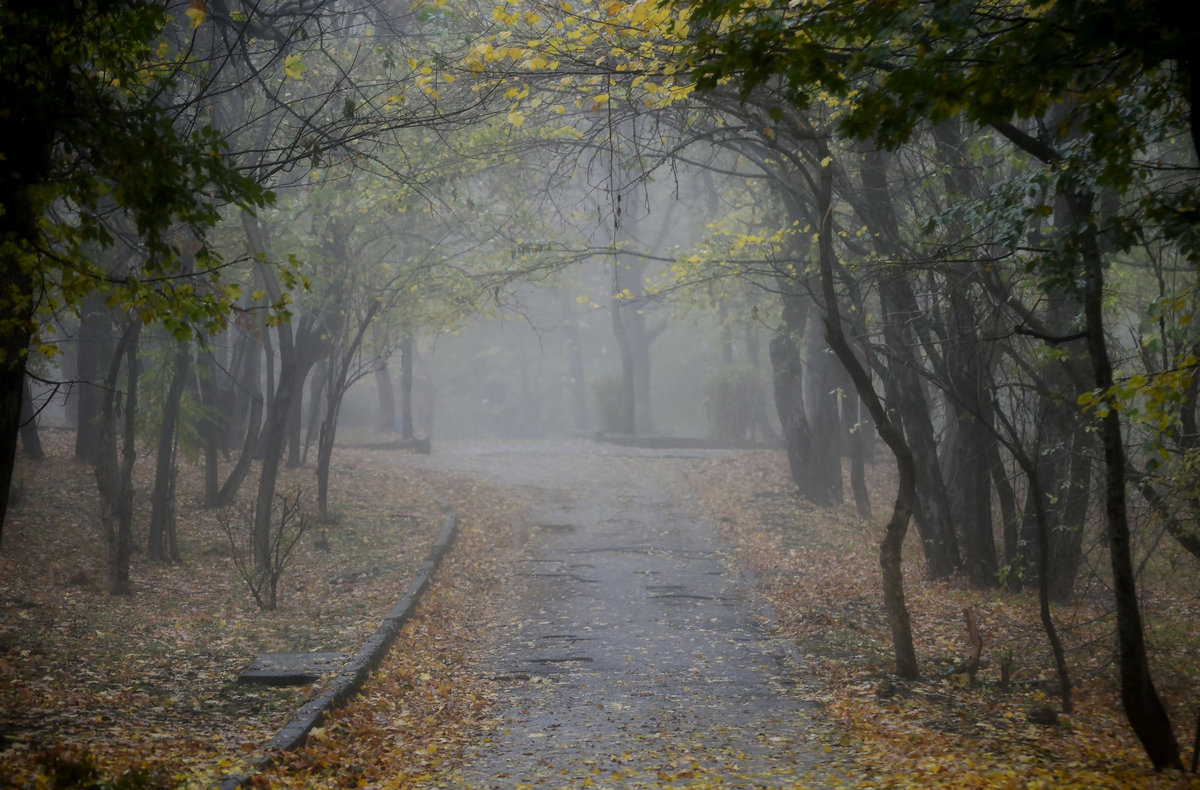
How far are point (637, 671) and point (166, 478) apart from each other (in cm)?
664

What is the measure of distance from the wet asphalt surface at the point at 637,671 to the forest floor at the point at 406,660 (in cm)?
21

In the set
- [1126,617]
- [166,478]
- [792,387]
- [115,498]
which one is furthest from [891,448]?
[792,387]

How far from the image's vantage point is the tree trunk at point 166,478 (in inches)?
458

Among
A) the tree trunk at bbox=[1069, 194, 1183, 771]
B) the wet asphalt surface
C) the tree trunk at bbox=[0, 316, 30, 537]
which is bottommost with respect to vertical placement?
the wet asphalt surface

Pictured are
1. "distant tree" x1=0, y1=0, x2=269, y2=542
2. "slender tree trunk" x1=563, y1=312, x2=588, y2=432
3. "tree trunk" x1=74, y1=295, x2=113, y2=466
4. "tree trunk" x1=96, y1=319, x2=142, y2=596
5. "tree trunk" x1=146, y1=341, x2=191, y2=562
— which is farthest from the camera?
"slender tree trunk" x1=563, y1=312, x2=588, y2=432

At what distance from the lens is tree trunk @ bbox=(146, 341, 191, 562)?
11641 millimetres

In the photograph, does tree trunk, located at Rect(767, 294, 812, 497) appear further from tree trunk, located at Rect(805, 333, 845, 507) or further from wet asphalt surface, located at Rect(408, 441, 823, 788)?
wet asphalt surface, located at Rect(408, 441, 823, 788)

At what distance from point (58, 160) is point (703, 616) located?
757 centimetres

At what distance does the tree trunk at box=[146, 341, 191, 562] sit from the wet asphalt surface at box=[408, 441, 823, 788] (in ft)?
14.7

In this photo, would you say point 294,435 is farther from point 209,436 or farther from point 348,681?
point 348,681

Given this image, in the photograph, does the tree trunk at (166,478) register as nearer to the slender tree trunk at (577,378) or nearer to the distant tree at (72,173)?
the distant tree at (72,173)

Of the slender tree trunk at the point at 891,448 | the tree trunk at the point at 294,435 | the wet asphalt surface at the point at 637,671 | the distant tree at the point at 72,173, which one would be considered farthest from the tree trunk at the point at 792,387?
the distant tree at the point at 72,173

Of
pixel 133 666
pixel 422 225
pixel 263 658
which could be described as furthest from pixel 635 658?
pixel 422 225

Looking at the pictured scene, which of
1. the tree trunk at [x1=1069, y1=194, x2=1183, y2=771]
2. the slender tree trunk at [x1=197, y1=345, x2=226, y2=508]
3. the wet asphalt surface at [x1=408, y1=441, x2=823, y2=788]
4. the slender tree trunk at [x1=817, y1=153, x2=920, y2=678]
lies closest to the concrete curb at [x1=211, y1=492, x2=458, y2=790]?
the wet asphalt surface at [x1=408, y1=441, x2=823, y2=788]
